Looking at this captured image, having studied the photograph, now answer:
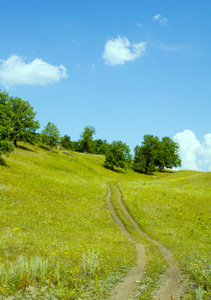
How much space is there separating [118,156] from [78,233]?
220 feet

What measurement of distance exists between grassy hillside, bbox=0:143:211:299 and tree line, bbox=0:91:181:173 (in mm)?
11733

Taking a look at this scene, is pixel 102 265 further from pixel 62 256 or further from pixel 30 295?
pixel 30 295

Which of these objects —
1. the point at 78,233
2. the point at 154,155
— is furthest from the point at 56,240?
the point at 154,155

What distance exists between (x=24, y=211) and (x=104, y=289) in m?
18.5

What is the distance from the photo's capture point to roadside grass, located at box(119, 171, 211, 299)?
48.4ft

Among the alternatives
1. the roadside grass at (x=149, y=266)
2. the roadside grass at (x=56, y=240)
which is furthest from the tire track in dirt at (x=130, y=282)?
the roadside grass at (x=56, y=240)

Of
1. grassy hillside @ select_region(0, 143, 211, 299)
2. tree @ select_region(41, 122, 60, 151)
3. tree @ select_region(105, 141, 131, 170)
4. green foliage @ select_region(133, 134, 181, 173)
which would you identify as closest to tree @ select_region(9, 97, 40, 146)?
tree @ select_region(41, 122, 60, 151)

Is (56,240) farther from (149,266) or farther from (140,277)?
(140,277)

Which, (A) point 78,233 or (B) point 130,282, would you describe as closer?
(B) point 130,282

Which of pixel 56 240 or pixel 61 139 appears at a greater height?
pixel 61 139

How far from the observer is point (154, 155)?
105m

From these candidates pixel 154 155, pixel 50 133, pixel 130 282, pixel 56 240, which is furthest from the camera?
pixel 154 155

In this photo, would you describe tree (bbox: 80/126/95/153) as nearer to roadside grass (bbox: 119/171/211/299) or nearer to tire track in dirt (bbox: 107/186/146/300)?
roadside grass (bbox: 119/171/211/299)

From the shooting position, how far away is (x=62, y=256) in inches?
648
